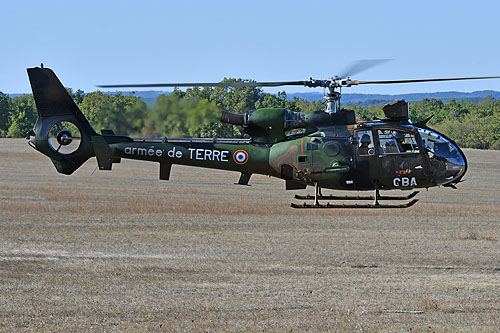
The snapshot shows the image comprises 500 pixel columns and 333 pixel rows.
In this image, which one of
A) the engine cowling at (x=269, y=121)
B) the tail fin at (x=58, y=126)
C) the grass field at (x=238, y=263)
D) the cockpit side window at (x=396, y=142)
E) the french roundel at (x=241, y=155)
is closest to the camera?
the cockpit side window at (x=396, y=142)

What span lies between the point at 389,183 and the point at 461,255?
1593 centimetres

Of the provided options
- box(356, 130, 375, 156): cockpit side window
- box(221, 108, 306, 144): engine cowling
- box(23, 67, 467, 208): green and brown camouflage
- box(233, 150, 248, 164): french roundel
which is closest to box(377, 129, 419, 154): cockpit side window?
box(23, 67, 467, 208): green and brown camouflage

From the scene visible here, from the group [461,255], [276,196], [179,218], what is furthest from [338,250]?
[276,196]

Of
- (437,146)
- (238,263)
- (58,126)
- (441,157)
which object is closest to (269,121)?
(437,146)

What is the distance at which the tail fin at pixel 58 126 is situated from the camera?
82.4 feet

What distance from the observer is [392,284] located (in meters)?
31.5

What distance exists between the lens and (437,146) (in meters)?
23.8

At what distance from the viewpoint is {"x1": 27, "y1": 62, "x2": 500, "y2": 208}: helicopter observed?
77.7ft

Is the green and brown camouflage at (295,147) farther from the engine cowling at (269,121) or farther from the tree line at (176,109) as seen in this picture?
the tree line at (176,109)

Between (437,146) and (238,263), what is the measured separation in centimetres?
1348

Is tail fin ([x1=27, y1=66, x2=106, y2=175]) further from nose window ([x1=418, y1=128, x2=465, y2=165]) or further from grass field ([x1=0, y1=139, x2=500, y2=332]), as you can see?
nose window ([x1=418, y1=128, x2=465, y2=165])

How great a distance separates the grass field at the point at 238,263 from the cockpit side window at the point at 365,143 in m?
4.73

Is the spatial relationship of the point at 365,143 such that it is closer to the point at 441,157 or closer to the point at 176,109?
the point at 441,157

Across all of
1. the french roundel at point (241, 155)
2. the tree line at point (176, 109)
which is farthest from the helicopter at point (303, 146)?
the tree line at point (176, 109)
